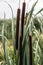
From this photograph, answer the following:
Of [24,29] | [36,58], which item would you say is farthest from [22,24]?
[36,58]

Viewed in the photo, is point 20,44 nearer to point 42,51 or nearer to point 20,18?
point 20,18

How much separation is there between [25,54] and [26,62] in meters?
0.03

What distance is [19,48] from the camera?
2.42ft

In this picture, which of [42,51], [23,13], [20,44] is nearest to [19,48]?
[20,44]

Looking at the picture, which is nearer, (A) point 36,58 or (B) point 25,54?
(B) point 25,54

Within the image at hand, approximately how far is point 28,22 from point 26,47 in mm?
108

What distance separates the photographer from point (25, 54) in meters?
0.76

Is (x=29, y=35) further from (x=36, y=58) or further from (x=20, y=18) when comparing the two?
(x=36, y=58)

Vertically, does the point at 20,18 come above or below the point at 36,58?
above

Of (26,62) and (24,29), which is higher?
(24,29)

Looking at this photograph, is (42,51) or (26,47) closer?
(26,47)

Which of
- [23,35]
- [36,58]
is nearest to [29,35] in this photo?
[23,35]

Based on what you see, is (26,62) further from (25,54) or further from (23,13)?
(23,13)

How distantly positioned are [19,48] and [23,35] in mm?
50
